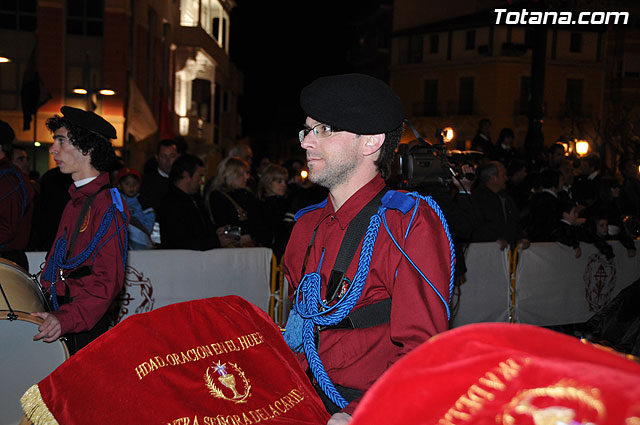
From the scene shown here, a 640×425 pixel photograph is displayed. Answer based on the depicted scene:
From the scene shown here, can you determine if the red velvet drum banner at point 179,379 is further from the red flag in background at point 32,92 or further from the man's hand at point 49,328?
the red flag in background at point 32,92

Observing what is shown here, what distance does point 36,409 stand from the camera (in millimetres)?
2199

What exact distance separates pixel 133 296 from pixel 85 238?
3.22m

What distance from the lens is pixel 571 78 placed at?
46406mm

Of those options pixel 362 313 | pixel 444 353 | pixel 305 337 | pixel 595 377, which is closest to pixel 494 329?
pixel 444 353

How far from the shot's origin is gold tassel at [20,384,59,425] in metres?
2.16

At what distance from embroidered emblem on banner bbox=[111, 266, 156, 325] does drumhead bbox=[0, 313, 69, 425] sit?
10.8 ft

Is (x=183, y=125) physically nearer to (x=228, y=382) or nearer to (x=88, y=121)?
(x=88, y=121)

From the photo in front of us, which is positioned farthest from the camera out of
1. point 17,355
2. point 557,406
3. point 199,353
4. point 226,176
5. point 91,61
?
point 91,61

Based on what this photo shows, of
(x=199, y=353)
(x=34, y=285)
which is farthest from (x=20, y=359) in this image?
(x=199, y=353)

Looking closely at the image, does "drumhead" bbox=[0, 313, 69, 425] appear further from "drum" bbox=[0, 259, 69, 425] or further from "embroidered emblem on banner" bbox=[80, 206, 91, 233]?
"embroidered emblem on banner" bbox=[80, 206, 91, 233]

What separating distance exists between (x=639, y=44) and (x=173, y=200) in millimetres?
47127

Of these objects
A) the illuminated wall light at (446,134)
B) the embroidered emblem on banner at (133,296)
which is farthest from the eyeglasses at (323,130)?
the embroidered emblem on banner at (133,296)

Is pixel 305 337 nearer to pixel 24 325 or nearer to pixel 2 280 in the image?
pixel 24 325

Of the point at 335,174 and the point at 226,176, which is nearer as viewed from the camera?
the point at 335,174
